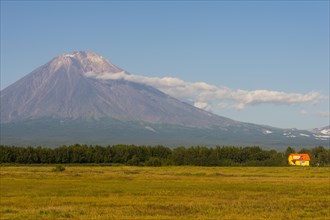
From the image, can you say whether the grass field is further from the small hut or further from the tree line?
the small hut

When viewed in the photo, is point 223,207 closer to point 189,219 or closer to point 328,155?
point 189,219

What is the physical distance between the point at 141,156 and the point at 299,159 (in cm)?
4868

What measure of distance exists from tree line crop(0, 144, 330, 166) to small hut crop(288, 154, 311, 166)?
2.11 metres

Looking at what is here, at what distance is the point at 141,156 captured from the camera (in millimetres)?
140375

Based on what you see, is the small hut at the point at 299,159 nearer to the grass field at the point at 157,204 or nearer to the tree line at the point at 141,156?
the tree line at the point at 141,156

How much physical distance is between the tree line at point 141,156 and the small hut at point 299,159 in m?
2.11

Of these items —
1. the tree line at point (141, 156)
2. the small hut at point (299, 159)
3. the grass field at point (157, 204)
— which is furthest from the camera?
the small hut at point (299, 159)

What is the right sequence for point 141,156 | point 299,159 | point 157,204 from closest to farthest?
point 157,204, point 141,156, point 299,159

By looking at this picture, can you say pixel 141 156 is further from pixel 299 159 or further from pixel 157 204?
pixel 157 204

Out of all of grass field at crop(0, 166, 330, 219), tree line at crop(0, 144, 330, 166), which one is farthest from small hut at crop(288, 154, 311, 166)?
grass field at crop(0, 166, 330, 219)

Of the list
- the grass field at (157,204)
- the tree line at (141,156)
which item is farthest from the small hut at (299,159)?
the grass field at (157,204)

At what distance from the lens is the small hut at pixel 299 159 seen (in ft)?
510

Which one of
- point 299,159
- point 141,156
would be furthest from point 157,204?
point 299,159

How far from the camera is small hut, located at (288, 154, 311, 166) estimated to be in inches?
6122
